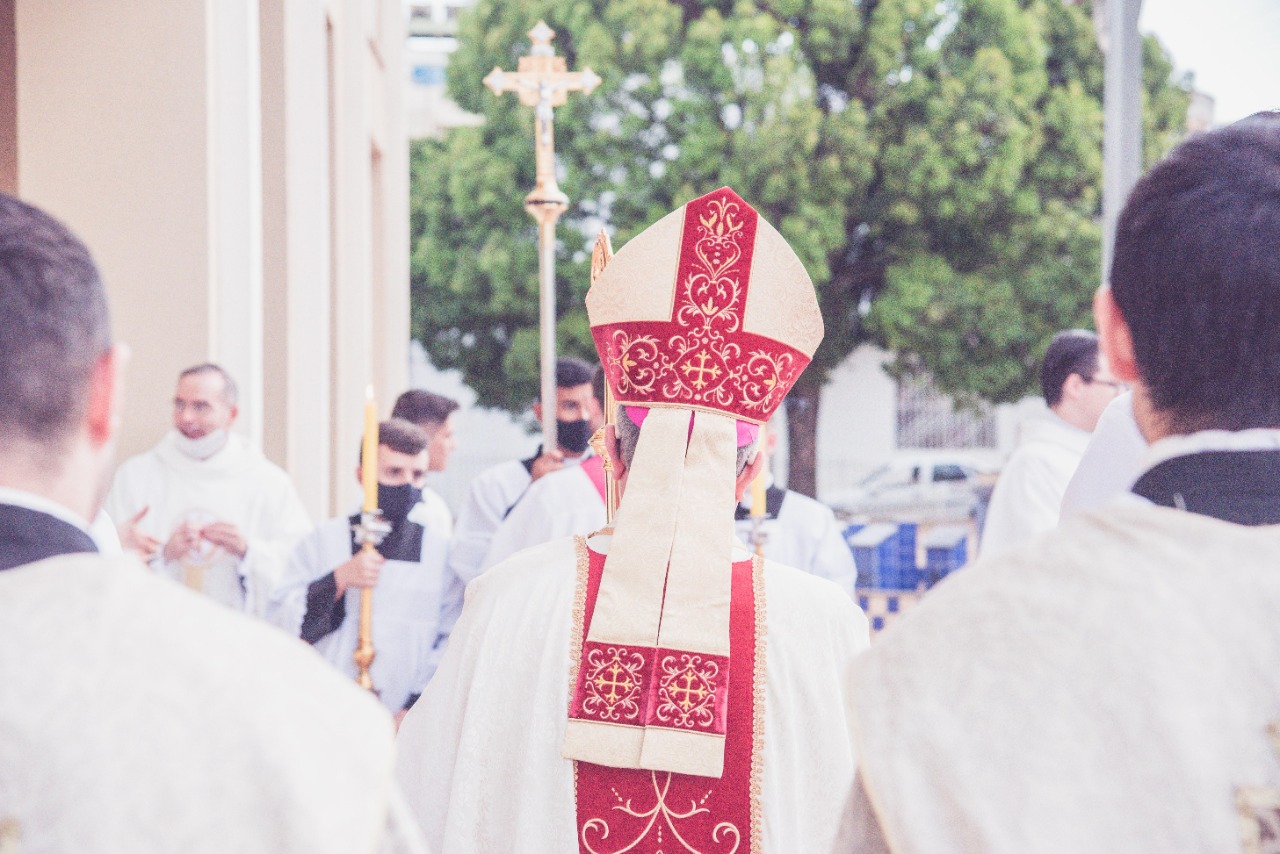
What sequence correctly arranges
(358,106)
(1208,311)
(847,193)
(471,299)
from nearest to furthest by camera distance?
(1208,311)
(358,106)
(847,193)
(471,299)

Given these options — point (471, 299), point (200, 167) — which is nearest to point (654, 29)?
point (471, 299)

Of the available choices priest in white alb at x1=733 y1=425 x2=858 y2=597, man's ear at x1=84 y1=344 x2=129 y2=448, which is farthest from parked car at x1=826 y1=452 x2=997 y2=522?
man's ear at x1=84 y1=344 x2=129 y2=448

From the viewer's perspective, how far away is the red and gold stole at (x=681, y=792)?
8.24 feet

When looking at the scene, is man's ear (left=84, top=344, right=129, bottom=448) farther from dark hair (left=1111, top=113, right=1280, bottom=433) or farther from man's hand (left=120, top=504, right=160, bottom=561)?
man's hand (left=120, top=504, right=160, bottom=561)

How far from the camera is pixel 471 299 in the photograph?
2253 cm

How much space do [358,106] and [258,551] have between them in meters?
6.47

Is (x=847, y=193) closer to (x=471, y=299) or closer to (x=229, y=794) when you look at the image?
(x=471, y=299)

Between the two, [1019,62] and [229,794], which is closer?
[229,794]

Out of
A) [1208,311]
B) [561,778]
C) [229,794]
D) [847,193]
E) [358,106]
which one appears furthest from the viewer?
[847,193]

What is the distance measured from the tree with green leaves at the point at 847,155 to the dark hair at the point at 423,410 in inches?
529

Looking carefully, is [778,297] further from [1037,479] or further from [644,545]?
[1037,479]

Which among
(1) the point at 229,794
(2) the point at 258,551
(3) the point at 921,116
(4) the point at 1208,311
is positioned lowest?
(2) the point at 258,551

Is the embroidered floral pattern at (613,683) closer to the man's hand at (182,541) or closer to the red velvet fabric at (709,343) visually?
the red velvet fabric at (709,343)

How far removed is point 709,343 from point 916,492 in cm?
2500
